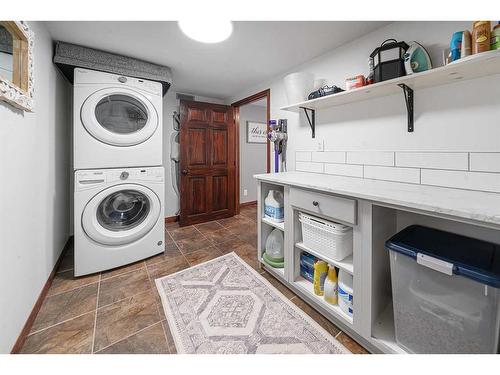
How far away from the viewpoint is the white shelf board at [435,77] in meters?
0.92

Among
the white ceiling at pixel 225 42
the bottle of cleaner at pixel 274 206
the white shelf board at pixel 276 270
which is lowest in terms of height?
the white shelf board at pixel 276 270

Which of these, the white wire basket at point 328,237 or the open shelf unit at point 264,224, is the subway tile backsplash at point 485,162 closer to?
the white wire basket at point 328,237

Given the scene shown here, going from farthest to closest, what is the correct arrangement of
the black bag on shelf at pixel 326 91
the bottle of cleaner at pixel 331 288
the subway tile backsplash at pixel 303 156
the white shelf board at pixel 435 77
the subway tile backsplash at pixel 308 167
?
the subway tile backsplash at pixel 303 156 < the subway tile backsplash at pixel 308 167 < the black bag on shelf at pixel 326 91 < the bottle of cleaner at pixel 331 288 < the white shelf board at pixel 435 77

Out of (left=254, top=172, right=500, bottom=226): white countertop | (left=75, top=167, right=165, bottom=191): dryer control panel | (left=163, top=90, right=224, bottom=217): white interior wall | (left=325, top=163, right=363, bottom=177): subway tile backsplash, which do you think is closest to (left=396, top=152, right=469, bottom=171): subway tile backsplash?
(left=254, top=172, right=500, bottom=226): white countertop

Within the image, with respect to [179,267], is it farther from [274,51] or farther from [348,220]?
[274,51]

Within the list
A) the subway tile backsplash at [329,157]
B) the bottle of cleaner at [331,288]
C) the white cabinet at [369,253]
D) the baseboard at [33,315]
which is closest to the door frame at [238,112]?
the subway tile backsplash at [329,157]

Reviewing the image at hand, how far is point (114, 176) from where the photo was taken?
5.95 feet

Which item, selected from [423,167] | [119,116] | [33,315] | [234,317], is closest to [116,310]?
[33,315]

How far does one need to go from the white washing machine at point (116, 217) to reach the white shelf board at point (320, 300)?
4.72 feet

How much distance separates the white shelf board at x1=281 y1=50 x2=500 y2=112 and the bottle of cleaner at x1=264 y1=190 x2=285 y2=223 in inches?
31.7

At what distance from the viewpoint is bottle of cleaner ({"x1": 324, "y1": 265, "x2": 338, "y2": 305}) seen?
4.13 ft

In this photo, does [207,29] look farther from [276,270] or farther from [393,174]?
[276,270]
